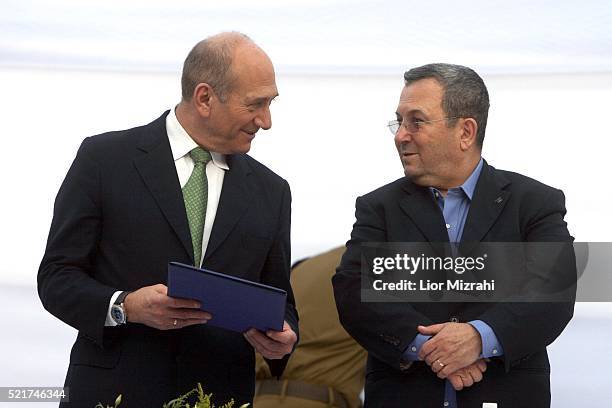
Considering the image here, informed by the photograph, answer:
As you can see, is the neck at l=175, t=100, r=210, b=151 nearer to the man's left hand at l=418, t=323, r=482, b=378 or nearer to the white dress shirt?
the white dress shirt

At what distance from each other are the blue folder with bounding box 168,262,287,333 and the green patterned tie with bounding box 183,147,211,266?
298 mm

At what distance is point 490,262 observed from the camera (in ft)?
10.3


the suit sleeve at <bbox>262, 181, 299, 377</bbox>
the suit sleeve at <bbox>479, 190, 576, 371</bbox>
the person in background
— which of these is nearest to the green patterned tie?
the suit sleeve at <bbox>262, 181, 299, 377</bbox>

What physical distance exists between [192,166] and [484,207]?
0.77 meters

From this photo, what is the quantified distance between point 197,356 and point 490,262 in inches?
31.3

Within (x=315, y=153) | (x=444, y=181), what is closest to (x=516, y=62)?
(x=315, y=153)

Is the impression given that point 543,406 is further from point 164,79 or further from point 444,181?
point 164,79

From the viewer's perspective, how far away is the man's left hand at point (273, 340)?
2906 millimetres

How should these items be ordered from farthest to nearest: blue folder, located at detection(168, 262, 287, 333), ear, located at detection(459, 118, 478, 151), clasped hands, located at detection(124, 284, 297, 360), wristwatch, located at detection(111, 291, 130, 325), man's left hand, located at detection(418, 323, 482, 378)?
1. ear, located at detection(459, 118, 478, 151)
2. man's left hand, located at detection(418, 323, 482, 378)
3. wristwatch, located at detection(111, 291, 130, 325)
4. clasped hands, located at detection(124, 284, 297, 360)
5. blue folder, located at detection(168, 262, 287, 333)

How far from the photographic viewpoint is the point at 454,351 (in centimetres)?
301

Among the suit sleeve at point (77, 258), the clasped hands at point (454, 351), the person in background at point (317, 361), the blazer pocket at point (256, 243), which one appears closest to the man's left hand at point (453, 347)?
the clasped hands at point (454, 351)

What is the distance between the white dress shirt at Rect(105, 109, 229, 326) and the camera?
3.09 metres

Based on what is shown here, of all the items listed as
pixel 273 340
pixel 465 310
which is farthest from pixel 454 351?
pixel 273 340

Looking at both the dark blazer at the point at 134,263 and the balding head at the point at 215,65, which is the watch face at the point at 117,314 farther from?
the balding head at the point at 215,65
